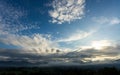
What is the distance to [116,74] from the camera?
513ft

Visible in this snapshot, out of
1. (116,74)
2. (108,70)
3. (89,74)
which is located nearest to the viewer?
(116,74)

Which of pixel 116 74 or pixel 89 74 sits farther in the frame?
pixel 89 74

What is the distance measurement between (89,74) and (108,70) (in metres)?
32.8

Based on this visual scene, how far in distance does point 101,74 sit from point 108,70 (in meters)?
7.63

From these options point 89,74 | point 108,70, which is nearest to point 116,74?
point 108,70

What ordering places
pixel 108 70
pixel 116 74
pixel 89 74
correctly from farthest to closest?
pixel 89 74
pixel 108 70
pixel 116 74

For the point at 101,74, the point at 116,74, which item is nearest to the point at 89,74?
the point at 101,74

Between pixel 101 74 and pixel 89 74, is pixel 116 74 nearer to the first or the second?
pixel 101 74

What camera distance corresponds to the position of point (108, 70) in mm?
169375

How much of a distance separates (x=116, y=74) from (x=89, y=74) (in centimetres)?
4547

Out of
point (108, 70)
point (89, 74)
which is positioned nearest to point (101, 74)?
point (108, 70)

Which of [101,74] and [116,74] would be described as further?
[101,74]

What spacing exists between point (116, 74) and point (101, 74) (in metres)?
17.6

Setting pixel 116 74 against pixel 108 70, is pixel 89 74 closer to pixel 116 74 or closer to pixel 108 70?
pixel 108 70
